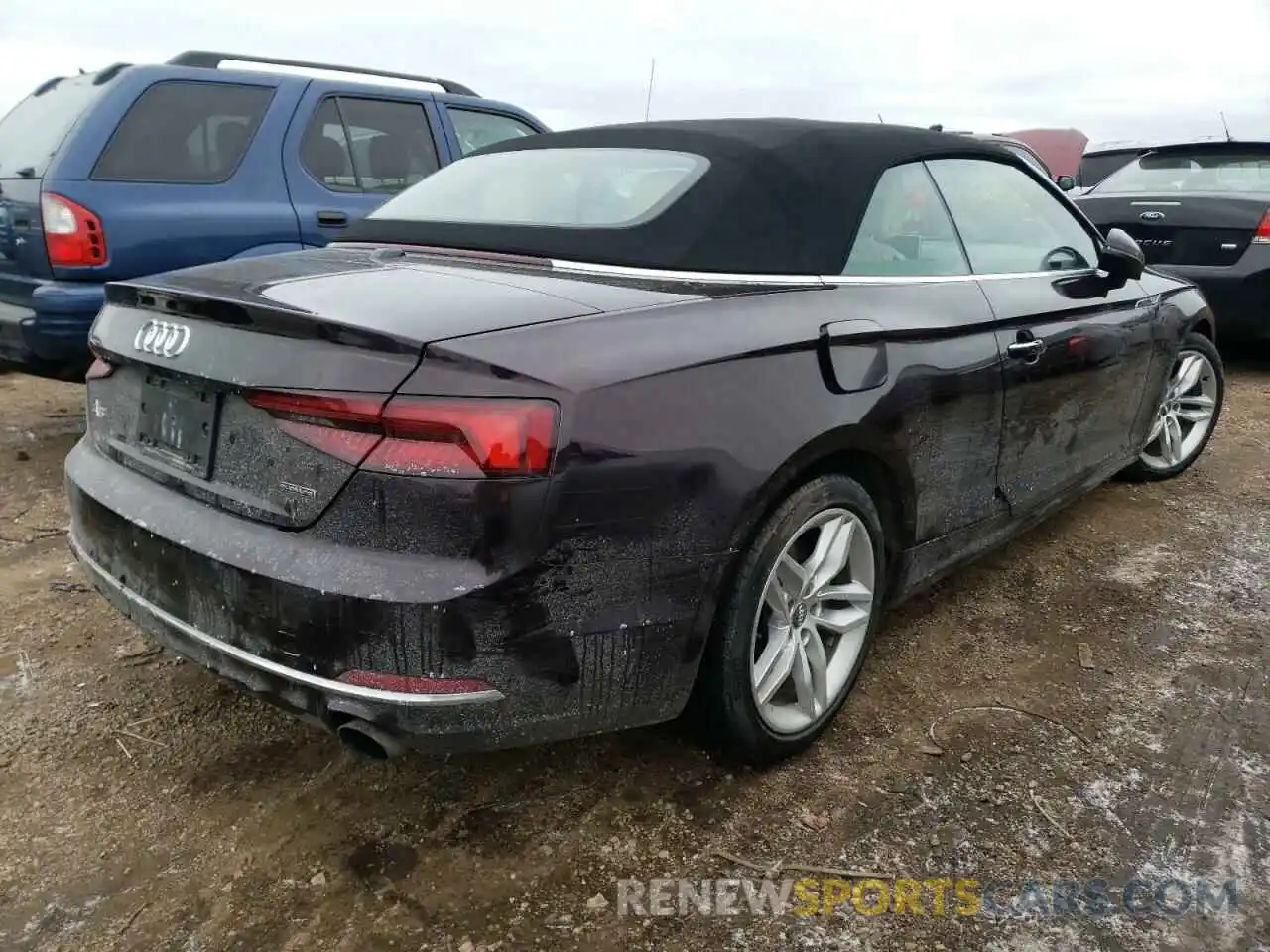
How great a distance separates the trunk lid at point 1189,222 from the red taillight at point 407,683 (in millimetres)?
6206

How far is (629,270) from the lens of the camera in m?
2.29

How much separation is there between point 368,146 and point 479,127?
87cm

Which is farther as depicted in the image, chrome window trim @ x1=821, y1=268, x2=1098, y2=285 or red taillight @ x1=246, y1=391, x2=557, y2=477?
chrome window trim @ x1=821, y1=268, x2=1098, y2=285

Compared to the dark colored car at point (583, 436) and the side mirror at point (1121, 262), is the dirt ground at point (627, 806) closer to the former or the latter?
the dark colored car at point (583, 436)

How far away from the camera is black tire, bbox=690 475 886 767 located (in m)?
2.12

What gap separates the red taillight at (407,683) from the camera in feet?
5.80

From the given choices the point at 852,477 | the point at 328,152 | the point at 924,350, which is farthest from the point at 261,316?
the point at 328,152

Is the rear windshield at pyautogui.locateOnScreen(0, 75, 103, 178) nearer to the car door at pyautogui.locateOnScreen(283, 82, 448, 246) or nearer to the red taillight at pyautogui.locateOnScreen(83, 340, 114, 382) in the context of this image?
the car door at pyautogui.locateOnScreen(283, 82, 448, 246)

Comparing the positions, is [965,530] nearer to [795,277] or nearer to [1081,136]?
[795,277]

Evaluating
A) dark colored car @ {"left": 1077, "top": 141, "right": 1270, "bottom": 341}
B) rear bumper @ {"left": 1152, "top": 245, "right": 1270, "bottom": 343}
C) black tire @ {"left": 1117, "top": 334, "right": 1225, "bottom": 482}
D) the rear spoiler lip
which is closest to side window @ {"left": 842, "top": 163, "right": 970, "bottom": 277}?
the rear spoiler lip

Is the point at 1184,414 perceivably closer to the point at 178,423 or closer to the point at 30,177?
the point at 178,423

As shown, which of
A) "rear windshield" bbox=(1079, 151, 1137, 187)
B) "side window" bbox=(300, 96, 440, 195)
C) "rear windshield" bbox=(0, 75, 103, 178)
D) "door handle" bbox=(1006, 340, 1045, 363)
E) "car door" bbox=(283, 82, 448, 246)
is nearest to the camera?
"door handle" bbox=(1006, 340, 1045, 363)

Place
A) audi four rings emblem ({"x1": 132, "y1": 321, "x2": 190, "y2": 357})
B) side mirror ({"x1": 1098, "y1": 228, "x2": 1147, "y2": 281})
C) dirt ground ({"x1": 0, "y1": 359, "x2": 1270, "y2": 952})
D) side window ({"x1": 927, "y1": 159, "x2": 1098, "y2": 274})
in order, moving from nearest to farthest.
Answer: dirt ground ({"x1": 0, "y1": 359, "x2": 1270, "y2": 952}), audi four rings emblem ({"x1": 132, "y1": 321, "x2": 190, "y2": 357}), side window ({"x1": 927, "y1": 159, "x2": 1098, "y2": 274}), side mirror ({"x1": 1098, "y1": 228, "x2": 1147, "y2": 281})

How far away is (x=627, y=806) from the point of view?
226 centimetres
